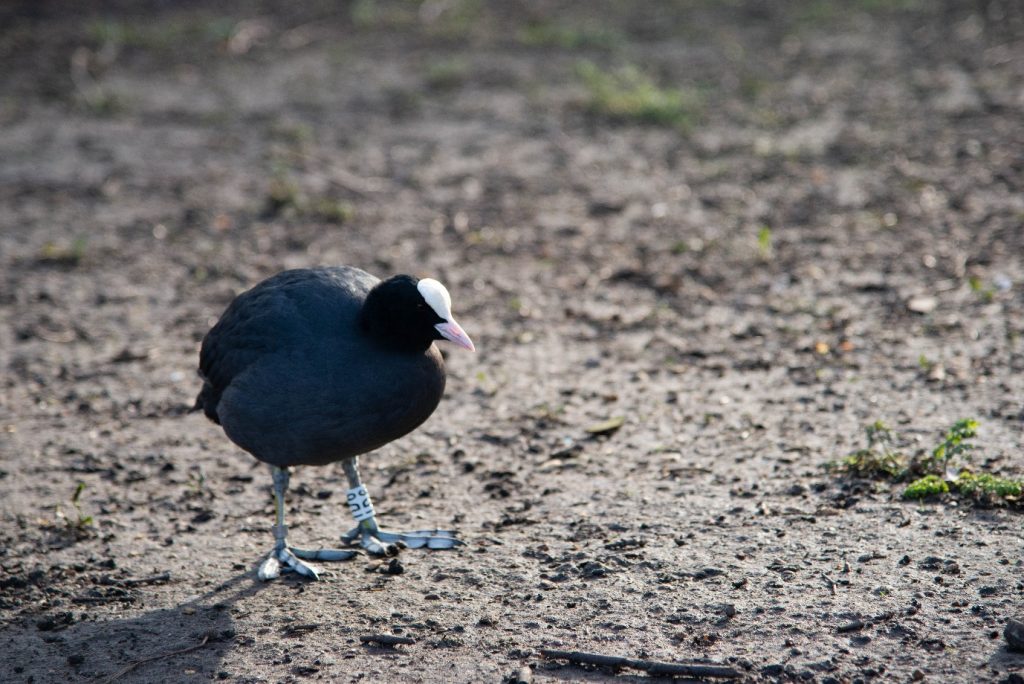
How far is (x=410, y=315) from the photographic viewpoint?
4148 mm

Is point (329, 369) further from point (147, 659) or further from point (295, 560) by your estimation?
point (147, 659)

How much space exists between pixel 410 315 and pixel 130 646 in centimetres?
158

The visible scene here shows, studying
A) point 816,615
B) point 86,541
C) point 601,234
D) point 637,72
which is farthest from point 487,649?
point 637,72

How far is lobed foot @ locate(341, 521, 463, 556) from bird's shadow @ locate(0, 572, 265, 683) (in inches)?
22.1

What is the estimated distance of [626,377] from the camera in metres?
6.00

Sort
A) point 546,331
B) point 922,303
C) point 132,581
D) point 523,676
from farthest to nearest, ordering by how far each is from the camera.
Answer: point 546,331 < point 922,303 < point 132,581 < point 523,676

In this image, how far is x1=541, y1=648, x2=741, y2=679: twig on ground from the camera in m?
3.56

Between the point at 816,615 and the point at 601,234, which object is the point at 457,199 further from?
the point at 816,615

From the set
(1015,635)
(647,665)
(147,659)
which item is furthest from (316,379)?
(1015,635)

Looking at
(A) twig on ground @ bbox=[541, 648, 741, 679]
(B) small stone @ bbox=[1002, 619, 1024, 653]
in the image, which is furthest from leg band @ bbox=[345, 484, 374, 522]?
(B) small stone @ bbox=[1002, 619, 1024, 653]

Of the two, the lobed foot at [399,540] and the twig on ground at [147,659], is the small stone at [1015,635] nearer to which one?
the lobed foot at [399,540]

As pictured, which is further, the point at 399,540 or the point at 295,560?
the point at 399,540

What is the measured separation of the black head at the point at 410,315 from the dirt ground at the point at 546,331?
93 centimetres

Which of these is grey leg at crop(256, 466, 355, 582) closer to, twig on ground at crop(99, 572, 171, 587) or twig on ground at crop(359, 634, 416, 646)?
twig on ground at crop(99, 572, 171, 587)
